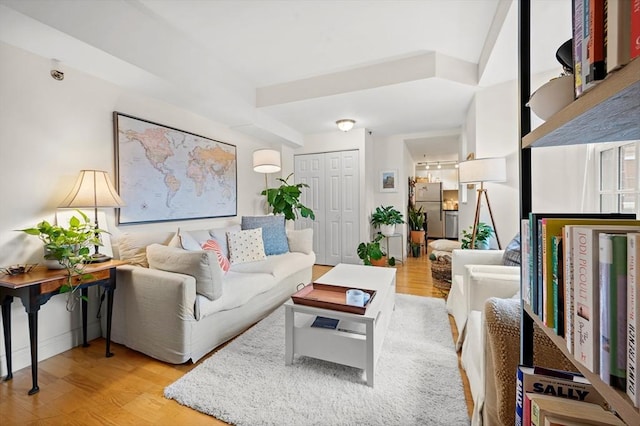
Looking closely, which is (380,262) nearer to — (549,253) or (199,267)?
(199,267)

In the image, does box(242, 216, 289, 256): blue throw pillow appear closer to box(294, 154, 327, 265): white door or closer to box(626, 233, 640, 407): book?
box(294, 154, 327, 265): white door

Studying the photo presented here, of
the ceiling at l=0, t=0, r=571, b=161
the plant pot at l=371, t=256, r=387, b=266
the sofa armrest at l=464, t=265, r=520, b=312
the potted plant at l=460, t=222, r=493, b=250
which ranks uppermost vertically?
the ceiling at l=0, t=0, r=571, b=161

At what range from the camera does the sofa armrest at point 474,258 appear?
93.4 inches

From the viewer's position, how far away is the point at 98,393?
1.62 meters

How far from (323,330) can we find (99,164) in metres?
2.31

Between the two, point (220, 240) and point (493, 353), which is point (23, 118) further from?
point (493, 353)

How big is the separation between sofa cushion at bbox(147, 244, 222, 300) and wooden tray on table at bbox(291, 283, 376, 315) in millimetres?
582

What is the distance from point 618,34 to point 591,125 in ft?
0.70

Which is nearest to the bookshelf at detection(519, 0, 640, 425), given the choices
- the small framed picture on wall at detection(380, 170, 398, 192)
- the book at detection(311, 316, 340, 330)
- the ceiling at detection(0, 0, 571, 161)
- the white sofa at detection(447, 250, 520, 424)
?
the white sofa at detection(447, 250, 520, 424)

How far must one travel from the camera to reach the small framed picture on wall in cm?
511

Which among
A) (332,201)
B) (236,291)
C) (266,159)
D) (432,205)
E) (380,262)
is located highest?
(266,159)

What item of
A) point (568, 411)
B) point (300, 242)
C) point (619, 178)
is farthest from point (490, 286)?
point (300, 242)

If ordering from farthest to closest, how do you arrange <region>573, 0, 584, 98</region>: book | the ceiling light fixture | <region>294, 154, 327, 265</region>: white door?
<region>294, 154, 327, 265</region>: white door, the ceiling light fixture, <region>573, 0, 584, 98</region>: book

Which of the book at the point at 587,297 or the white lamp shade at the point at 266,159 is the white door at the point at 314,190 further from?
the book at the point at 587,297
